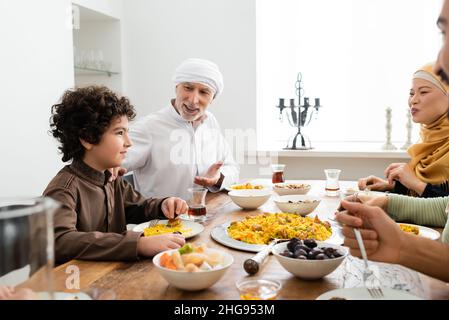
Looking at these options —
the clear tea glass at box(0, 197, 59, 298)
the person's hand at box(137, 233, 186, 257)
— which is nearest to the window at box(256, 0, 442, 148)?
the person's hand at box(137, 233, 186, 257)

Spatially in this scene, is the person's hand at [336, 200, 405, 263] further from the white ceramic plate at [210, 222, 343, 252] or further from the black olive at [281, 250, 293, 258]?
the white ceramic plate at [210, 222, 343, 252]

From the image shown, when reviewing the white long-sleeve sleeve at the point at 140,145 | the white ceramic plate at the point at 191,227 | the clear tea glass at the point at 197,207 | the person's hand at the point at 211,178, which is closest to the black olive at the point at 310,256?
the white ceramic plate at the point at 191,227

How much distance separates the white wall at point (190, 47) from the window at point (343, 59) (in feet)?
0.57

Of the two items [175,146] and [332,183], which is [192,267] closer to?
[332,183]

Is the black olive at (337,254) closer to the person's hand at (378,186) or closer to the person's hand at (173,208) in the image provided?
the person's hand at (173,208)

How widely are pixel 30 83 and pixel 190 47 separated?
181cm

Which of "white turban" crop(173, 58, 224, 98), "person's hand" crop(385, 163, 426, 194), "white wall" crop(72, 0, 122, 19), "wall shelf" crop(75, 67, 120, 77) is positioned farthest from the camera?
"wall shelf" crop(75, 67, 120, 77)

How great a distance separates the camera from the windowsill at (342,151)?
4.05 meters

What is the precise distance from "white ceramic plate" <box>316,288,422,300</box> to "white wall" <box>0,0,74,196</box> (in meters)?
2.33

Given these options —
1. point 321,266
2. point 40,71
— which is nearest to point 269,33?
point 40,71

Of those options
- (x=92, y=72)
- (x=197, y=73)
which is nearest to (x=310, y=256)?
(x=197, y=73)

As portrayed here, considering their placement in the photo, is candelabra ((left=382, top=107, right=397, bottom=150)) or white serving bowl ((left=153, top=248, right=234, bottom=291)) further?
candelabra ((left=382, top=107, right=397, bottom=150))

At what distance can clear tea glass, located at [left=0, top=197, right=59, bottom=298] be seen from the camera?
2.28ft

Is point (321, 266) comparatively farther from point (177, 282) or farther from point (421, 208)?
point (421, 208)
